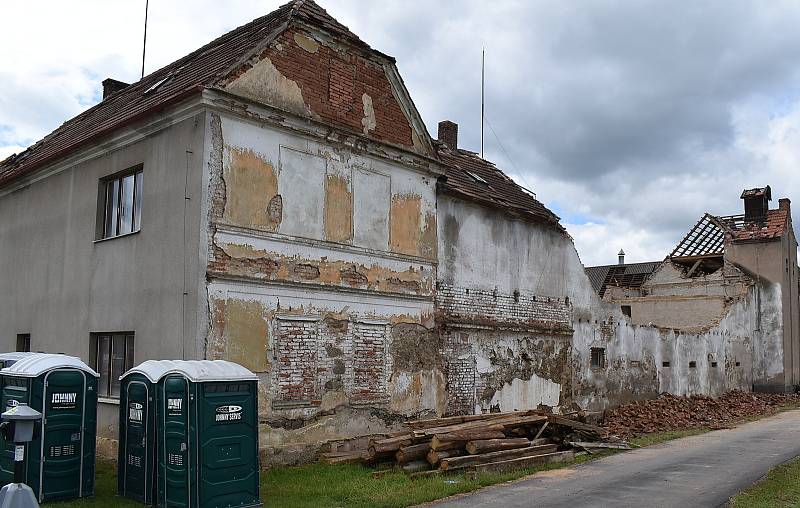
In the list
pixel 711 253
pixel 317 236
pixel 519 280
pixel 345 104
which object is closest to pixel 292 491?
pixel 317 236

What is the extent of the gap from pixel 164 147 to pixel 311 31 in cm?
340

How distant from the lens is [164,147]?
39.0 feet

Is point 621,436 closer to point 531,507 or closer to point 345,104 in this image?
point 531,507

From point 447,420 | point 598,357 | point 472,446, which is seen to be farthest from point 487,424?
point 598,357

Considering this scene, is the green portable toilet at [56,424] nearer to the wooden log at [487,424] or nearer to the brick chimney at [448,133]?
the wooden log at [487,424]

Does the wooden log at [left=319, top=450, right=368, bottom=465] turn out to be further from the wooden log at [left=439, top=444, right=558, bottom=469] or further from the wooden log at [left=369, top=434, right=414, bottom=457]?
the wooden log at [left=439, top=444, right=558, bottom=469]

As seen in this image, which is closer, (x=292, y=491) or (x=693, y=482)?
(x=292, y=491)

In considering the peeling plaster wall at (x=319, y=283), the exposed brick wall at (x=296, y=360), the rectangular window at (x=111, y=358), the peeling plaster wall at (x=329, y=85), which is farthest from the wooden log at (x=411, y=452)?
the peeling plaster wall at (x=329, y=85)

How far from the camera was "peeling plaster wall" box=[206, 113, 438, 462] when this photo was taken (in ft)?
37.1

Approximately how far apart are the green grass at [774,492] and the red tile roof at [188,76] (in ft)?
31.8

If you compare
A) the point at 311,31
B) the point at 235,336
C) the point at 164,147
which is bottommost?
the point at 235,336

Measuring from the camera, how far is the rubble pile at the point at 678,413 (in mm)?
17750

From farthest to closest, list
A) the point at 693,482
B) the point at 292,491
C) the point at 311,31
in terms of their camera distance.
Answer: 1. the point at 311,31
2. the point at 693,482
3. the point at 292,491

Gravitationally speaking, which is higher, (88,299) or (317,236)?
(317,236)
